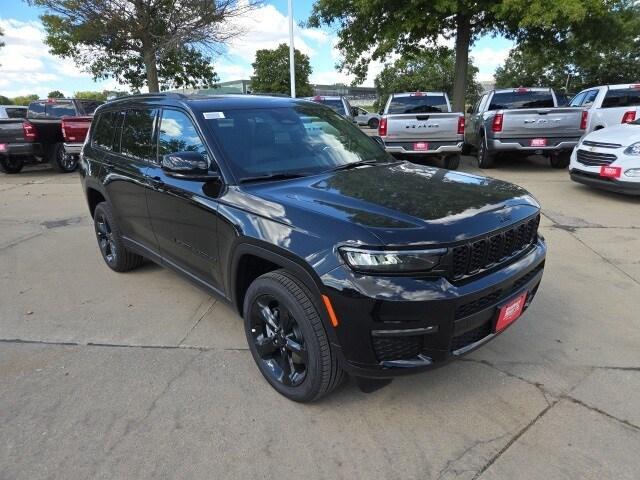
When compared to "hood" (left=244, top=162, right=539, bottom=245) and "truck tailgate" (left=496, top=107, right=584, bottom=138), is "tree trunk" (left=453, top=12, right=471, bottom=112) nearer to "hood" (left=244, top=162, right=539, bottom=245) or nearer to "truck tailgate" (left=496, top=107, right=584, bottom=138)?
"truck tailgate" (left=496, top=107, right=584, bottom=138)

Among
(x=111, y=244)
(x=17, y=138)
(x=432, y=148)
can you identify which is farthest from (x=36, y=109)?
(x=111, y=244)

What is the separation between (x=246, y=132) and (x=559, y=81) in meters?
43.6

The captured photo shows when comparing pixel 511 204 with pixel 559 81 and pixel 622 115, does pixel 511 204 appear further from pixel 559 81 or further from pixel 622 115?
pixel 559 81

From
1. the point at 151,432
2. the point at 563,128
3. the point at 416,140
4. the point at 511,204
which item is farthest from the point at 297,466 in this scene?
the point at 563,128

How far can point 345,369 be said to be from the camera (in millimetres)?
2445

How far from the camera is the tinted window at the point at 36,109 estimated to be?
13.9 m

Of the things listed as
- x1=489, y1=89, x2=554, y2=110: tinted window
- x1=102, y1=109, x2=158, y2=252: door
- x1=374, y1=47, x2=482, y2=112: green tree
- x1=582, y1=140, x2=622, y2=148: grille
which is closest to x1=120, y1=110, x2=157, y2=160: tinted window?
x1=102, y1=109, x2=158, y2=252: door

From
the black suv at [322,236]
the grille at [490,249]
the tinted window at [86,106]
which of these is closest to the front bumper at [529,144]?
the black suv at [322,236]

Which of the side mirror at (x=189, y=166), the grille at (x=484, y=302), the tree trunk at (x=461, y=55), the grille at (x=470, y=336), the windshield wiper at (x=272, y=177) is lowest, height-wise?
→ the grille at (x=470, y=336)

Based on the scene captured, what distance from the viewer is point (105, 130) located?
4.77 metres

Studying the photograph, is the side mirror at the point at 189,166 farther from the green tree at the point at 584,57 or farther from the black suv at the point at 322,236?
the green tree at the point at 584,57

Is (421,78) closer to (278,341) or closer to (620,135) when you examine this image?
(620,135)

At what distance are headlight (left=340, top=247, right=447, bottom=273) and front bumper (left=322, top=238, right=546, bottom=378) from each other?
0.04 m

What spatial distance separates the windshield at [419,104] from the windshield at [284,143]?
328 inches
